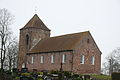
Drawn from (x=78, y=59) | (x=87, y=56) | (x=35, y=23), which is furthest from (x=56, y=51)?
(x=35, y=23)

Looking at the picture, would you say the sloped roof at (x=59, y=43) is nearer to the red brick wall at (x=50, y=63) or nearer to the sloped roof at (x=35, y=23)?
the red brick wall at (x=50, y=63)

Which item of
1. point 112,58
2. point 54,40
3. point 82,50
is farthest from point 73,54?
point 112,58

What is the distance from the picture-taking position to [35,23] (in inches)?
2370

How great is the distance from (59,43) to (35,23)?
10.7 m

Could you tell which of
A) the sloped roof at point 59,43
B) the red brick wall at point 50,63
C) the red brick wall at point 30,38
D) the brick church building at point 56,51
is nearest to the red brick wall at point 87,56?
the brick church building at point 56,51

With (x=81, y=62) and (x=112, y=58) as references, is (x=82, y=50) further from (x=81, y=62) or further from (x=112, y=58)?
(x=112, y=58)

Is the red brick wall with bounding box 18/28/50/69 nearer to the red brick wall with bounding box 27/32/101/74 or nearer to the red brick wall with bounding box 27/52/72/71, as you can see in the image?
the red brick wall with bounding box 27/52/72/71

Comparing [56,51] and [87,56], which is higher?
[56,51]

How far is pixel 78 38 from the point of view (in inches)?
1876

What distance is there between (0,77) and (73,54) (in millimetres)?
16318

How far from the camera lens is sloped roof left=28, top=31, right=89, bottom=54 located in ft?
156

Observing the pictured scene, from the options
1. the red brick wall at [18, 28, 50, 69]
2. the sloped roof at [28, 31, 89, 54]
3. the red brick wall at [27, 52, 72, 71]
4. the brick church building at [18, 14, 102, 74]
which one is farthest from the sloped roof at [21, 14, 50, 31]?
the red brick wall at [27, 52, 72, 71]

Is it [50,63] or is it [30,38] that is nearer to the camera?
[50,63]

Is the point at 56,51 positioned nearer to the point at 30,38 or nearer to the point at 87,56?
the point at 87,56
